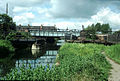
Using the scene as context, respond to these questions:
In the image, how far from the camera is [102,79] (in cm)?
874

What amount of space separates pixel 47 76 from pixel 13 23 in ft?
140

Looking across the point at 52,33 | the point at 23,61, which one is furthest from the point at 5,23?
the point at 23,61

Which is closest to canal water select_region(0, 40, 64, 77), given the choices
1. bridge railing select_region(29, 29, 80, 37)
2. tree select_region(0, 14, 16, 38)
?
tree select_region(0, 14, 16, 38)

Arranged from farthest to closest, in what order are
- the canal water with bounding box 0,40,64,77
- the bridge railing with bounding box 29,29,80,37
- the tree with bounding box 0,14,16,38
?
the bridge railing with bounding box 29,29,80,37 < the tree with bounding box 0,14,16,38 < the canal water with bounding box 0,40,64,77

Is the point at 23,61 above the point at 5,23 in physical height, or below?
below

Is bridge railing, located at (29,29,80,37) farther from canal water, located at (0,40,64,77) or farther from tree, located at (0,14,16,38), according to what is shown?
canal water, located at (0,40,64,77)

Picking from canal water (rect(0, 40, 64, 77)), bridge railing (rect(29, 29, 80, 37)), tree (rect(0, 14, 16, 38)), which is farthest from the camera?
bridge railing (rect(29, 29, 80, 37))

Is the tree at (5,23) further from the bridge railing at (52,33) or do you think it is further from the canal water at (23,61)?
the bridge railing at (52,33)

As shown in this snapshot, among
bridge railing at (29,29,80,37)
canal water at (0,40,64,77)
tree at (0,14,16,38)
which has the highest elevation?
tree at (0,14,16,38)

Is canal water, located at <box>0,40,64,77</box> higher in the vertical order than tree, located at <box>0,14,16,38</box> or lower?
lower

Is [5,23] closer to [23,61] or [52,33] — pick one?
[52,33]

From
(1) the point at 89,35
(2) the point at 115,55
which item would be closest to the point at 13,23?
(1) the point at 89,35

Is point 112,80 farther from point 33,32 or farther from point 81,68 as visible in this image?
point 33,32

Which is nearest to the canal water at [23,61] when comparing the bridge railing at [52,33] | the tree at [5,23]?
the tree at [5,23]
